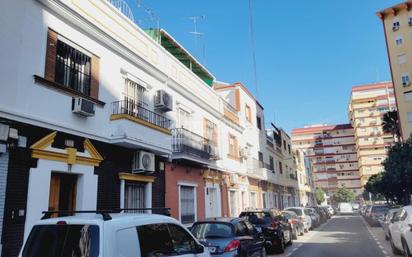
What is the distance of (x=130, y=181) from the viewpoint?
12242 millimetres

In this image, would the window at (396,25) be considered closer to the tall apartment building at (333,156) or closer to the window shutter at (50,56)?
the window shutter at (50,56)

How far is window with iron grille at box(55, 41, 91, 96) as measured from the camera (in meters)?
9.93

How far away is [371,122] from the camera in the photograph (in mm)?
Answer: 96250

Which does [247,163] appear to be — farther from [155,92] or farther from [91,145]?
[91,145]

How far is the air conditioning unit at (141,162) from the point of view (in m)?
→ 12.2

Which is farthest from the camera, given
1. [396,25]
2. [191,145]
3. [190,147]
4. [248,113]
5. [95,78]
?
[396,25]

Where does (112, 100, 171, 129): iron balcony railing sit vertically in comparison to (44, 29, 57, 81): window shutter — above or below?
below

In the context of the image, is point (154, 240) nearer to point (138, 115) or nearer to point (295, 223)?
point (138, 115)

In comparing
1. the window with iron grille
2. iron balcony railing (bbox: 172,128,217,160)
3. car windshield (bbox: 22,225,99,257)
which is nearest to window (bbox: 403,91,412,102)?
iron balcony railing (bbox: 172,128,217,160)

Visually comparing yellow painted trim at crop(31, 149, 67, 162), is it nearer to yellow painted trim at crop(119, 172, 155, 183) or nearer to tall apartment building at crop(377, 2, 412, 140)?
yellow painted trim at crop(119, 172, 155, 183)

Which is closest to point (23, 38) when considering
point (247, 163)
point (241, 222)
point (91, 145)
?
point (91, 145)

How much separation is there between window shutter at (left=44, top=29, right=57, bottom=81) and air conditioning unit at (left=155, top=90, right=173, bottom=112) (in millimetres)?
4879

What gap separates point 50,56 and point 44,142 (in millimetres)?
2285

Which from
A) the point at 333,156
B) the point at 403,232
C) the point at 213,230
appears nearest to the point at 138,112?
the point at 213,230
